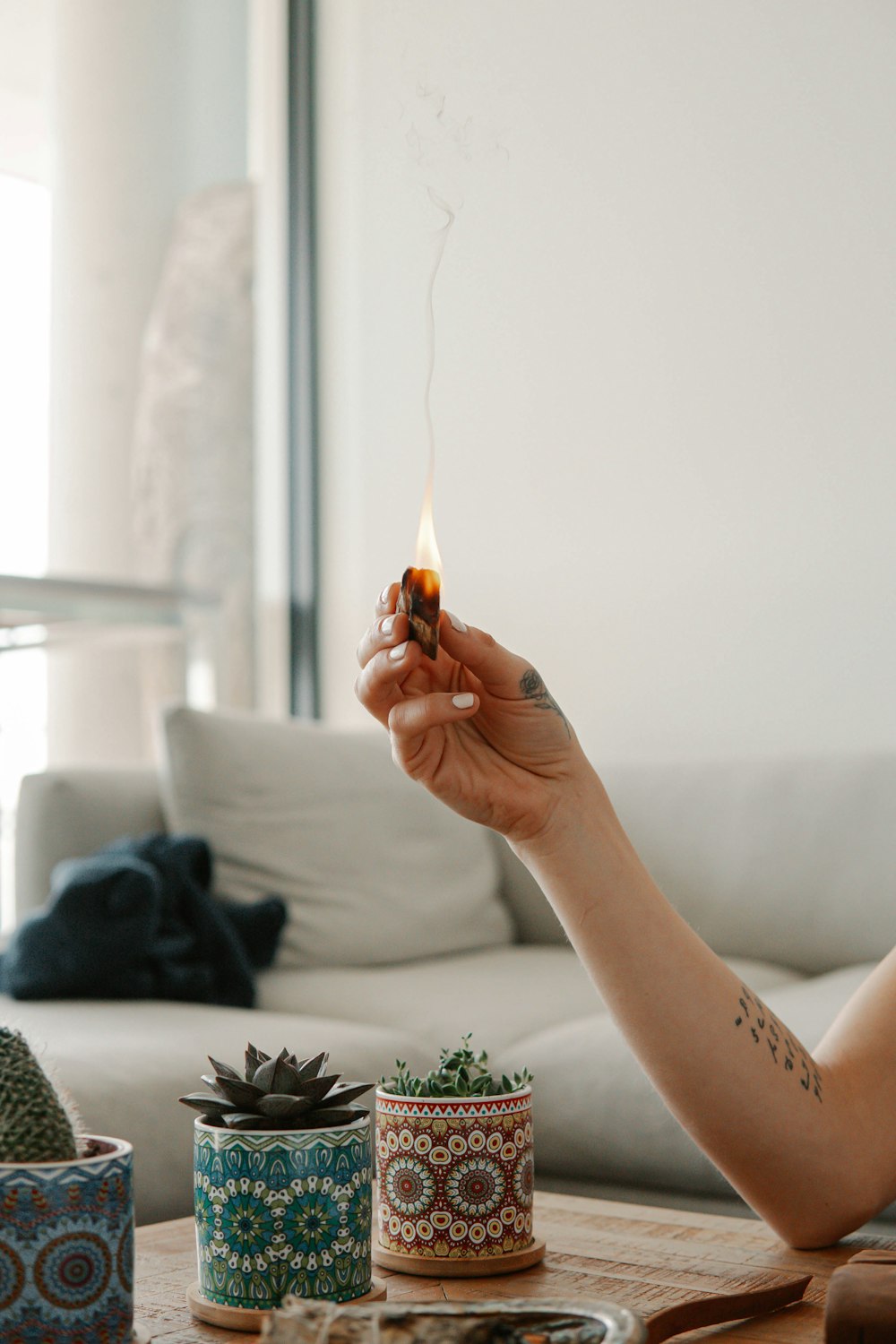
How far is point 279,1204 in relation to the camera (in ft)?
1.97

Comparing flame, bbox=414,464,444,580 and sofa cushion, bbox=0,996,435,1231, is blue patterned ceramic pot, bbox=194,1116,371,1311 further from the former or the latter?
sofa cushion, bbox=0,996,435,1231

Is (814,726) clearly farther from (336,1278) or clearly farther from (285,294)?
(336,1278)

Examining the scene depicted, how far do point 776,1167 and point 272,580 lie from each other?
8.54 feet

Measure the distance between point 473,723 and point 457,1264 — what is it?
29 centimetres

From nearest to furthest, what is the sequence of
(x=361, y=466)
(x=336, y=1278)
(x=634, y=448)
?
(x=336, y=1278), (x=634, y=448), (x=361, y=466)

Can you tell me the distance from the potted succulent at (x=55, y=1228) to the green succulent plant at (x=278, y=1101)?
3.2 inches

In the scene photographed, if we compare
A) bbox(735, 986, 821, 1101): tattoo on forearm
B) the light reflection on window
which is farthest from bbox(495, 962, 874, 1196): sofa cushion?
the light reflection on window

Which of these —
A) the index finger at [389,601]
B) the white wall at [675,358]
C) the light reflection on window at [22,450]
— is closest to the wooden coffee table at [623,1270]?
the index finger at [389,601]

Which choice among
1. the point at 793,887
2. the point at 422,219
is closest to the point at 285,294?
the point at 422,219

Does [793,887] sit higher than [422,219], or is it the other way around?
[422,219]

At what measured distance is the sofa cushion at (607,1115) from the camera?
1.43 metres

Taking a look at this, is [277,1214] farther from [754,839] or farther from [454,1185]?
[754,839]

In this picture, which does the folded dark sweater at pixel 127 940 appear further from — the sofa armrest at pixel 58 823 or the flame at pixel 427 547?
the flame at pixel 427 547

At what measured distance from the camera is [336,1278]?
0.61 meters
